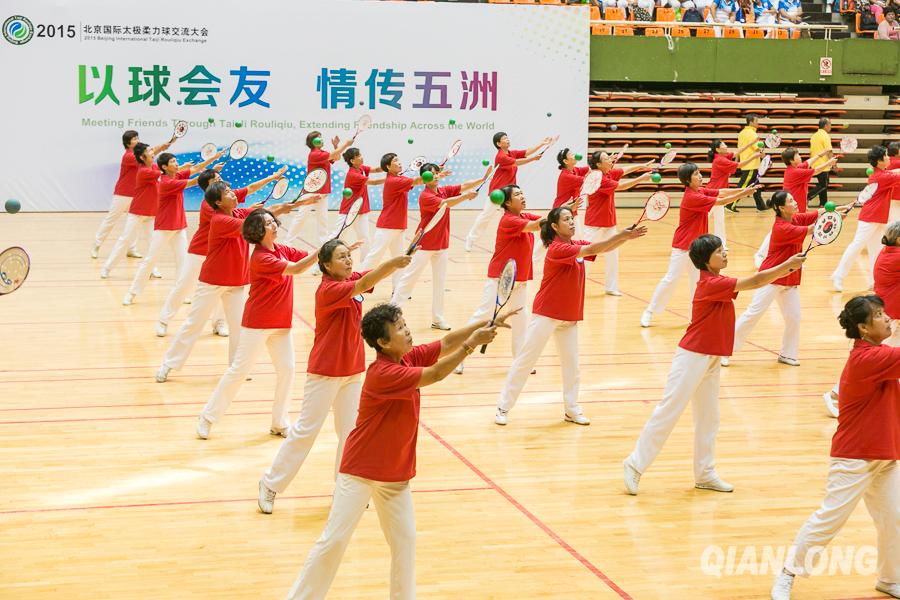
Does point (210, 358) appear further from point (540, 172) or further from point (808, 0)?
point (808, 0)

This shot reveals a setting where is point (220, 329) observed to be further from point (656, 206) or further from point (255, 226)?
point (656, 206)

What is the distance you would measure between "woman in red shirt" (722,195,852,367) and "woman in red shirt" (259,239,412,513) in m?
6.19

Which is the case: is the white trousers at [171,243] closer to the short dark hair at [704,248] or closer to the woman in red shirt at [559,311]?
the woman in red shirt at [559,311]

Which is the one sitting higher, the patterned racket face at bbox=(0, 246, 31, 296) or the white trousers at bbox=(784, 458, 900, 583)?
the patterned racket face at bbox=(0, 246, 31, 296)

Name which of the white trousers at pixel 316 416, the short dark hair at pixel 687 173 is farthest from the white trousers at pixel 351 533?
the short dark hair at pixel 687 173

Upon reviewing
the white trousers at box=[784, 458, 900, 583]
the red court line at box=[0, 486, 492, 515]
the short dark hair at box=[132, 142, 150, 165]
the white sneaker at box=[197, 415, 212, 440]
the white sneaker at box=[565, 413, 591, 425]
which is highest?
the short dark hair at box=[132, 142, 150, 165]

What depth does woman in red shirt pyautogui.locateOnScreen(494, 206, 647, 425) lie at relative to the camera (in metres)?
10.5

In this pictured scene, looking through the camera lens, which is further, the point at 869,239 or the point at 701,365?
the point at 869,239

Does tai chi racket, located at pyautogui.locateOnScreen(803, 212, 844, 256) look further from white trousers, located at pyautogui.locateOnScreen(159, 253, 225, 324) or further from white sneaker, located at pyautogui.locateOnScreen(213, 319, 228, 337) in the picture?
white sneaker, located at pyautogui.locateOnScreen(213, 319, 228, 337)

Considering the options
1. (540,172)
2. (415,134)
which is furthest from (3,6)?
(540,172)

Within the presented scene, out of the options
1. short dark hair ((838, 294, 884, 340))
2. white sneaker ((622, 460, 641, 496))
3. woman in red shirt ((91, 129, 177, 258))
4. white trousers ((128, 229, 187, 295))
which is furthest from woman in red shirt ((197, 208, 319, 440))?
woman in red shirt ((91, 129, 177, 258))

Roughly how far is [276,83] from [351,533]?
20.1 meters

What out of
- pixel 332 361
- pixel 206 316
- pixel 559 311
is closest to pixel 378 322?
pixel 332 361

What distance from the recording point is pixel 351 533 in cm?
643
